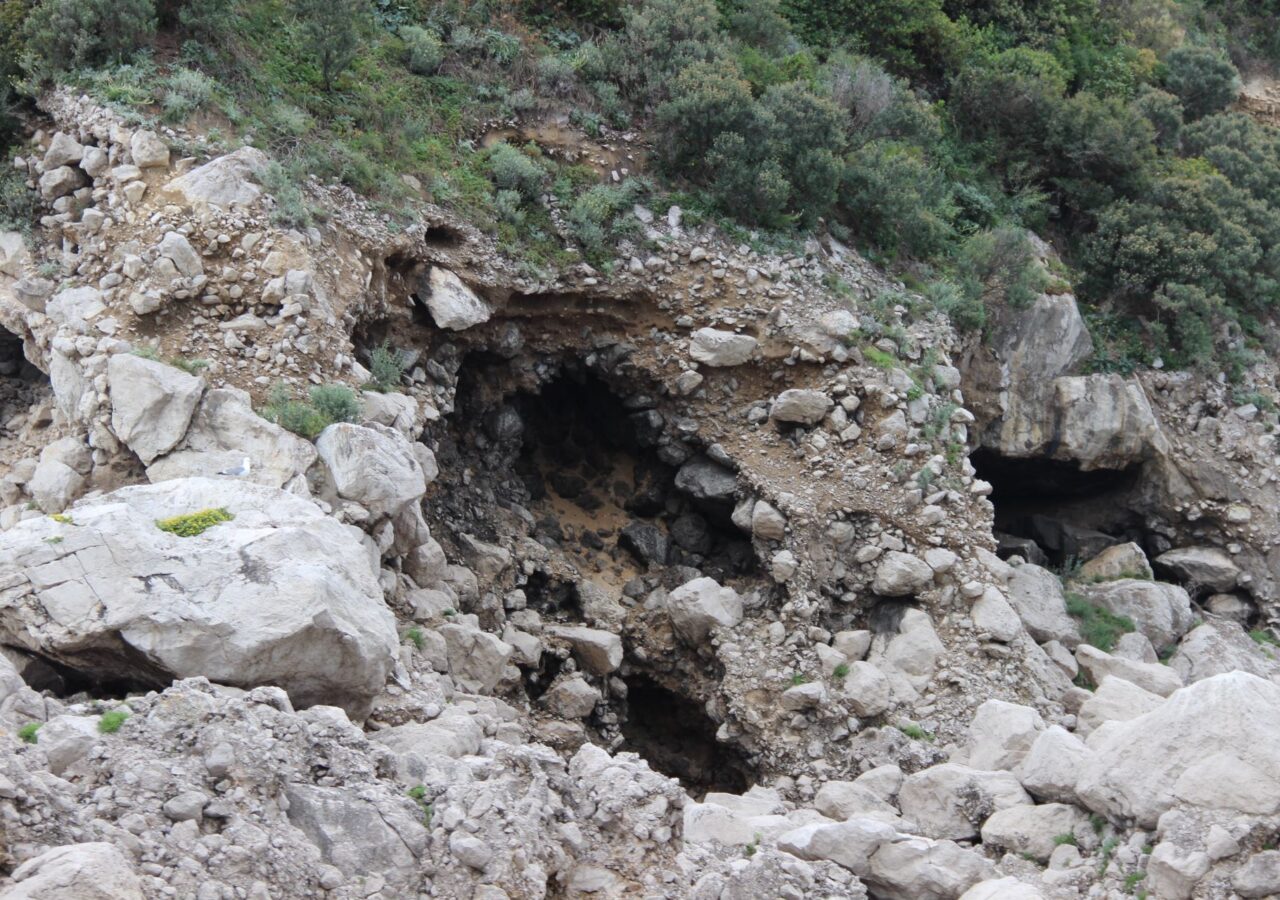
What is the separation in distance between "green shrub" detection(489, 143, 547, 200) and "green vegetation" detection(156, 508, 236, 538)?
7.71 meters

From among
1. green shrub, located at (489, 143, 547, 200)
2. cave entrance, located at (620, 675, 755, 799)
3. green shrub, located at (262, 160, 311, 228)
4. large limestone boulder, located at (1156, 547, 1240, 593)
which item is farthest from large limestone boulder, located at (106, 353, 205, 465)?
large limestone boulder, located at (1156, 547, 1240, 593)

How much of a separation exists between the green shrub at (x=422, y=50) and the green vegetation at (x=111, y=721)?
38.5 ft

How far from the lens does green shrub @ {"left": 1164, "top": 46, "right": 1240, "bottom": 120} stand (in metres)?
25.5

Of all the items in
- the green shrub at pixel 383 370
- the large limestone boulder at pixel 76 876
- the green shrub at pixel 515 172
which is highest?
the large limestone boulder at pixel 76 876

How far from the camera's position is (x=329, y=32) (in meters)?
16.8

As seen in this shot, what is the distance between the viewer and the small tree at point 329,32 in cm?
1667

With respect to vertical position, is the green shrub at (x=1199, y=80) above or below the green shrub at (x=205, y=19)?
below

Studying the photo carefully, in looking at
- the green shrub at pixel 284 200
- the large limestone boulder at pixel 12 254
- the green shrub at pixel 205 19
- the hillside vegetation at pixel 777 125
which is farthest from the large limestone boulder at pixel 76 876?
the green shrub at pixel 205 19

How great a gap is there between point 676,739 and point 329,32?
1015 cm

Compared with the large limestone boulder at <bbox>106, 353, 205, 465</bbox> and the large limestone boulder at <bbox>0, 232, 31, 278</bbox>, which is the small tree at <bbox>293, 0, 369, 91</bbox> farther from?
the large limestone boulder at <bbox>106, 353, 205, 465</bbox>

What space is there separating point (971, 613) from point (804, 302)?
→ 15.3 feet

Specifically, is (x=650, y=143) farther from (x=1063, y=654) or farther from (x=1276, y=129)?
(x=1276, y=129)

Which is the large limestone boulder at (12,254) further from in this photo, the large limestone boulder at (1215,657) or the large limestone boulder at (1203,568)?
the large limestone boulder at (1203,568)

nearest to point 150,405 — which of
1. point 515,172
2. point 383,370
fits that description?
point 383,370
